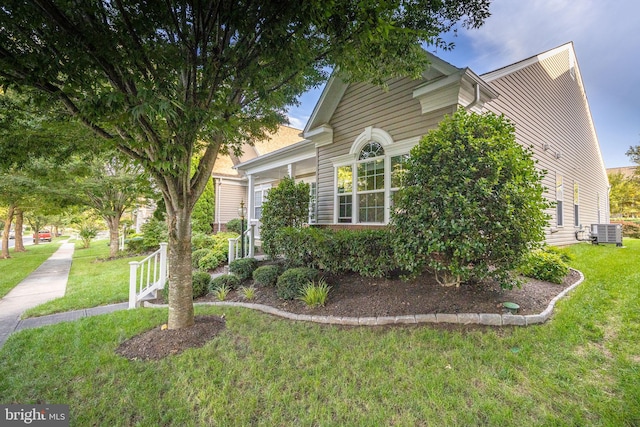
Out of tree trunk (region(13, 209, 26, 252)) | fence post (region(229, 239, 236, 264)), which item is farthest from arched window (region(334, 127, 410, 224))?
tree trunk (region(13, 209, 26, 252))

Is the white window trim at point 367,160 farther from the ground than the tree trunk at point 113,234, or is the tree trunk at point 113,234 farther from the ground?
the white window trim at point 367,160

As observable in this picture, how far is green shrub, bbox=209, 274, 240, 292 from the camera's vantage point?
19.8 ft

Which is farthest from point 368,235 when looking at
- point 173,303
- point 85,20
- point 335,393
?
point 85,20

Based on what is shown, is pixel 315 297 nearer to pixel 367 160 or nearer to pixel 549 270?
pixel 367 160

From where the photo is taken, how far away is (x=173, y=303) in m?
3.73

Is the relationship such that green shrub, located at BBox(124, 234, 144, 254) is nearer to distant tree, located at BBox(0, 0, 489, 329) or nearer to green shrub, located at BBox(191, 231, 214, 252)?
green shrub, located at BBox(191, 231, 214, 252)

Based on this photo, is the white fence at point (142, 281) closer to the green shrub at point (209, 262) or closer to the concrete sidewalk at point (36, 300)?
the concrete sidewalk at point (36, 300)

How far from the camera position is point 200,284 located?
5.96 metres

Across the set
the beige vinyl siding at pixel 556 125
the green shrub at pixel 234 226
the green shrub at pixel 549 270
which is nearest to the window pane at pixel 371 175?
the beige vinyl siding at pixel 556 125

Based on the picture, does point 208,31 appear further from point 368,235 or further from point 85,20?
point 368,235

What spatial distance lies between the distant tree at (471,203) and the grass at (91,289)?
20.6 feet

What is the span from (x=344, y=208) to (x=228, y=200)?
9899 mm

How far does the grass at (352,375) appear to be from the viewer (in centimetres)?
224

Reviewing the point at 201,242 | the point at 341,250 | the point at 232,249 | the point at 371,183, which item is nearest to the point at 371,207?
the point at 371,183
